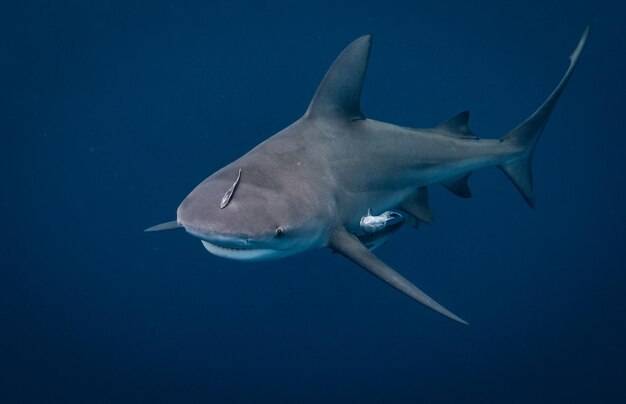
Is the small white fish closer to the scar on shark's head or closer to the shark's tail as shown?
the scar on shark's head

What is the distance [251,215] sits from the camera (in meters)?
3.13

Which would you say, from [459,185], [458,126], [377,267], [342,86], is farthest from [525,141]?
[377,267]

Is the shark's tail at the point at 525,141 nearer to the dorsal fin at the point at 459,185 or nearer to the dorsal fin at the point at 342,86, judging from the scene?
the dorsal fin at the point at 459,185

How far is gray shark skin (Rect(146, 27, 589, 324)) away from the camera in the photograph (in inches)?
125

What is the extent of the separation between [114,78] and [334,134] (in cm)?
1338

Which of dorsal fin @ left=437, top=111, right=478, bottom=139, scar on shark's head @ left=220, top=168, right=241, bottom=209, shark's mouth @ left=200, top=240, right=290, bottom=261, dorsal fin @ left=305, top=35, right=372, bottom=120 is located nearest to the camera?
scar on shark's head @ left=220, top=168, right=241, bottom=209

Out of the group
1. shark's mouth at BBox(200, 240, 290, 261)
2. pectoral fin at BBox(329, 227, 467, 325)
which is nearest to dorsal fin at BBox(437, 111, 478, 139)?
pectoral fin at BBox(329, 227, 467, 325)

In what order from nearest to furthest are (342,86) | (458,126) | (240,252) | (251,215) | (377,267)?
(251,215) → (240,252) → (377,267) → (342,86) → (458,126)

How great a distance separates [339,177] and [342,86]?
100 cm

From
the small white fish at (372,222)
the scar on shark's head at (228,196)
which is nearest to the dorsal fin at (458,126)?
the small white fish at (372,222)

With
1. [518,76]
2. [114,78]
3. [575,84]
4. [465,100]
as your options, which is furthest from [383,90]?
[114,78]

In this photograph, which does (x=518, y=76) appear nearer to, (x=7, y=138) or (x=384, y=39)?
(x=384, y=39)

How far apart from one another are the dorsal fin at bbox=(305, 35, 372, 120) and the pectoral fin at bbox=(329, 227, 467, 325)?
132cm

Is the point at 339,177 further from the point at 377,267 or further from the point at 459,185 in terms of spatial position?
the point at 459,185
